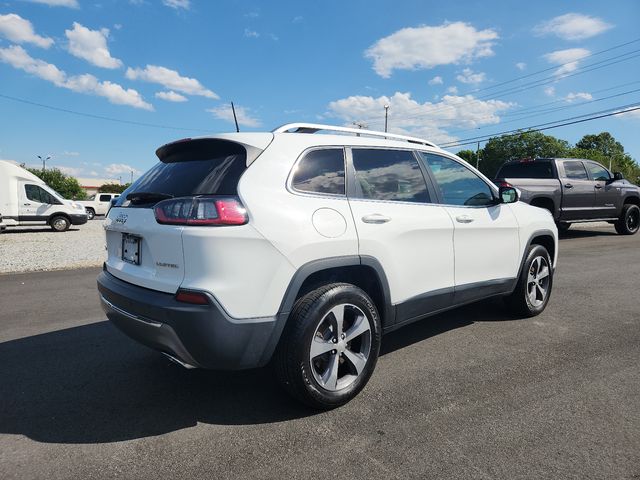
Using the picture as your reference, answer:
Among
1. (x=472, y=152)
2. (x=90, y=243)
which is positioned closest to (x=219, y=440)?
(x=90, y=243)

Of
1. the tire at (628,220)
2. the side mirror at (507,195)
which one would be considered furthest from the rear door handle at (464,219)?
the tire at (628,220)

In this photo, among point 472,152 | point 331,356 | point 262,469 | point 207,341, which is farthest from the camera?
point 472,152

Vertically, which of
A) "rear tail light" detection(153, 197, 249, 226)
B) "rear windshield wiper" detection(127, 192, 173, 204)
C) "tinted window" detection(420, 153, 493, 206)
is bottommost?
"rear tail light" detection(153, 197, 249, 226)

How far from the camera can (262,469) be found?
2.21 meters

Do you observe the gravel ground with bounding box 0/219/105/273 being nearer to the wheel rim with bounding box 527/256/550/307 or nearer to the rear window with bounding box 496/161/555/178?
the wheel rim with bounding box 527/256/550/307

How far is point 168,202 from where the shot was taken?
8.39 ft

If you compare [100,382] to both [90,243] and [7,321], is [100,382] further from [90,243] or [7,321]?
[90,243]

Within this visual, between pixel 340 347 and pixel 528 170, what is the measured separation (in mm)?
10020

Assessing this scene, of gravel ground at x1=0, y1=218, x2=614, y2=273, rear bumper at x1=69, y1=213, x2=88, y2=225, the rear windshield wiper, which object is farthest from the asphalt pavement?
rear bumper at x1=69, y1=213, x2=88, y2=225

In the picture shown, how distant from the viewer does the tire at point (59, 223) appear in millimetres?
17891

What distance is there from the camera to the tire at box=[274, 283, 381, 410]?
8.45 feet

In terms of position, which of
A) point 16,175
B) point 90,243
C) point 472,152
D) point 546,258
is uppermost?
point 472,152

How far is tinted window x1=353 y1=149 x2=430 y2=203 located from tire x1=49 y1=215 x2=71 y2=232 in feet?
59.8

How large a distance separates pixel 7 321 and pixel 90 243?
8.84 metres
